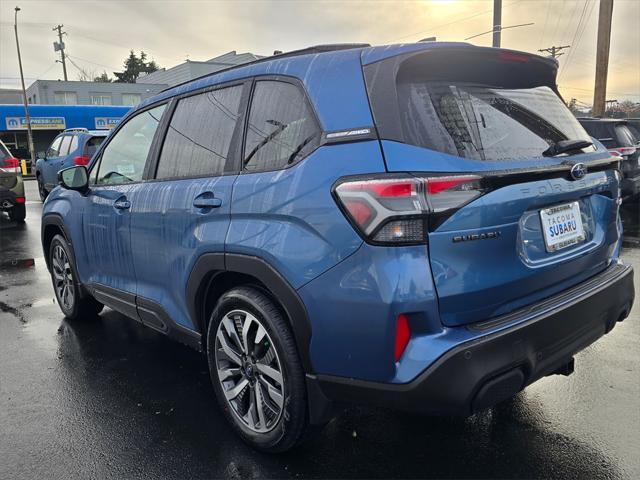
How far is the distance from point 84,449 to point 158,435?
0.38 m

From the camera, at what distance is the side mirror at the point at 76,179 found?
4.08 meters

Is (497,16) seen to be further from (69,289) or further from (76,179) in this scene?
(69,289)

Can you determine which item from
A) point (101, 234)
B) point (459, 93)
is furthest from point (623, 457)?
point (101, 234)

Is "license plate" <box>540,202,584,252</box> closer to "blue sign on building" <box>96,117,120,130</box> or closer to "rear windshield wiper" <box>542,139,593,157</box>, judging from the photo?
"rear windshield wiper" <box>542,139,593,157</box>

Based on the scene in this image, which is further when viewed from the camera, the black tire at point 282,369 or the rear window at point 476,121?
the black tire at point 282,369

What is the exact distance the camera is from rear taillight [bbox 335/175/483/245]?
197 centimetres

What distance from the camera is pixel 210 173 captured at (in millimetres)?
2871

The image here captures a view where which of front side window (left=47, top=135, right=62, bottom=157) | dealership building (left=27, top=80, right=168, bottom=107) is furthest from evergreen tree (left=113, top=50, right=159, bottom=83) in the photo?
front side window (left=47, top=135, right=62, bottom=157)

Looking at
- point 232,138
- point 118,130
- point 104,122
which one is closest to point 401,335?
point 232,138

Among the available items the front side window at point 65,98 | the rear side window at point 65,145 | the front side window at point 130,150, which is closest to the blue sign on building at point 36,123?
the front side window at point 65,98

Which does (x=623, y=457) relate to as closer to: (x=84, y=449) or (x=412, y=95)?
(x=412, y=95)

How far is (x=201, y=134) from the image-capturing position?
307cm

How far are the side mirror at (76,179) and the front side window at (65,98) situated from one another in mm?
46383

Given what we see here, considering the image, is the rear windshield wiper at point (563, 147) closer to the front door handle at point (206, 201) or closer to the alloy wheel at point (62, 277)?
the front door handle at point (206, 201)
